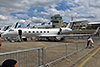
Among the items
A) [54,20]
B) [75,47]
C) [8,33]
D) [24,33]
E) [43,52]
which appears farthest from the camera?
[54,20]

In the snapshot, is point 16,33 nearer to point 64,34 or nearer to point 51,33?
point 51,33

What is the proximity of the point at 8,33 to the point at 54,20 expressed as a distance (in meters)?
92.3

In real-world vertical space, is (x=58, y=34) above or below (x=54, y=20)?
below

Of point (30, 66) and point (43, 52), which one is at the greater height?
point (43, 52)

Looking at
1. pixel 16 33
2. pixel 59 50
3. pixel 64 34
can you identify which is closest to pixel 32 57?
pixel 59 50

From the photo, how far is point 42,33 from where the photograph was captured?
23.8m

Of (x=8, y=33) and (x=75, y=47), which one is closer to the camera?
(x=75, y=47)

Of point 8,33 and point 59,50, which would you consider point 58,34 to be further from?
point 59,50

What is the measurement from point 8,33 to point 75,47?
1661cm

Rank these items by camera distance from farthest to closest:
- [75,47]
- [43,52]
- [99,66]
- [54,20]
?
[54,20]
[75,47]
[99,66]
[43,52]

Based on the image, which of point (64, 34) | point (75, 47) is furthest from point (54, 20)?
point (75, 47)

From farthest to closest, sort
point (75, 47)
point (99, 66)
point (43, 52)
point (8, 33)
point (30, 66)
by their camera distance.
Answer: point (8, 33) → point (75, 47) → point (99, 66) → point (43, 52) → point (30, 66)

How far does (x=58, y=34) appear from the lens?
24.0 m

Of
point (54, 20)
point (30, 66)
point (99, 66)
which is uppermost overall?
point (54, 20)
